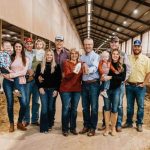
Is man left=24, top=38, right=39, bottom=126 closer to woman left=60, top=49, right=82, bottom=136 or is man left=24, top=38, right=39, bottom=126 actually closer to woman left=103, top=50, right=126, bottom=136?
woman left=60, top=49, right=82, bottom=136

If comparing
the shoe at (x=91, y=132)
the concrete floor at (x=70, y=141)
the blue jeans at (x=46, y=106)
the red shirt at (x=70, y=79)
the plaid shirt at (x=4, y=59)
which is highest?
the plaid shirt at (x=4, y=59)

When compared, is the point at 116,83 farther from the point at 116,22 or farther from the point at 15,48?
the point at 116,22

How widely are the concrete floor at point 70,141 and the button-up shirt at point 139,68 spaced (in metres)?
0.93

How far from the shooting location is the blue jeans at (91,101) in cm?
502

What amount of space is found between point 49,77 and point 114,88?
42.8 inches

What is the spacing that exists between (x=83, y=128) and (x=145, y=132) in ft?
3.59

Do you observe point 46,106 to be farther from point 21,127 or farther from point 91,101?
point 91,101

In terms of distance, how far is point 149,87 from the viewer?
10.7 meters

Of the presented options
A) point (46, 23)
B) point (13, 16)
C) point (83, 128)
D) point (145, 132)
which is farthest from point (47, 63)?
point (46, 23)

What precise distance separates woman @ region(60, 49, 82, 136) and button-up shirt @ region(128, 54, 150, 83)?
3.37ft

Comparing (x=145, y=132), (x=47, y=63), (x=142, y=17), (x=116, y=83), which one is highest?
(x=142, y=17)

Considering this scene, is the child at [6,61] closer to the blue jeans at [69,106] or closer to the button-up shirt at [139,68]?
the blue jeans at [69,106]

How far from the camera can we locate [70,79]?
5004 mm

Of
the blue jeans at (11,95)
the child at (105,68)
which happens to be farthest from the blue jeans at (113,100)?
the blue jeans at (11,95)
